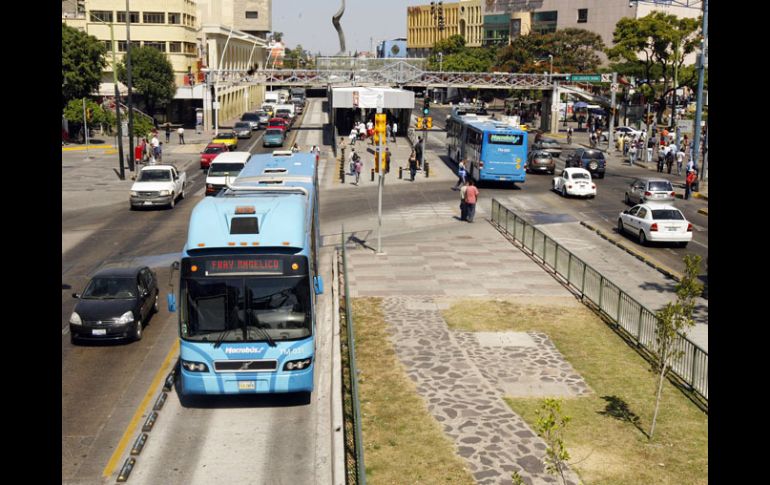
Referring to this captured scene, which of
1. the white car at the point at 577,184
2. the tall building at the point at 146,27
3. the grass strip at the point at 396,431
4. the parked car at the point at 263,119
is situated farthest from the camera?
the tall building at the point at 146,27

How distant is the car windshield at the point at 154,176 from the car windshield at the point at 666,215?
73.4ft

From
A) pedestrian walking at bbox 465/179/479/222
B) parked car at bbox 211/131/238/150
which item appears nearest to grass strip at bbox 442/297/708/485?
pedestrian walking at bbox 465/179/479/222

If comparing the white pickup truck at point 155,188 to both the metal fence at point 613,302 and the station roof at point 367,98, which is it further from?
the station roof at point 367,98

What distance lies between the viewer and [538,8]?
154 m

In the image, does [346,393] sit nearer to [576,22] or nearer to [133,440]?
[133,440]

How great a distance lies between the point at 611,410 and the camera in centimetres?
1441

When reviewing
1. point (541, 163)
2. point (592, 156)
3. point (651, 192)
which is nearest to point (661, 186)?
point (651, 192)

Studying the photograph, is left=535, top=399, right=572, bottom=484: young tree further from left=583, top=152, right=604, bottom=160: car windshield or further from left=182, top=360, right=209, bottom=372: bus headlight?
left=583, top=152, right=604, bottom=160: car windshield

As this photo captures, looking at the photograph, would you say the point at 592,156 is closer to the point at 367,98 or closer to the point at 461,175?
the point at 461,175

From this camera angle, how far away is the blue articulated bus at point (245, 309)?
45.4ft

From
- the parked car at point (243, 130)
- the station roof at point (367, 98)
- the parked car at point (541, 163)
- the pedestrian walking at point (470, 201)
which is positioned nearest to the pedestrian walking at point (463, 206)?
the pedestrian walking at point (470, 201)

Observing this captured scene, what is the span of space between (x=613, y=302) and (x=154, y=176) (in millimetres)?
26252
